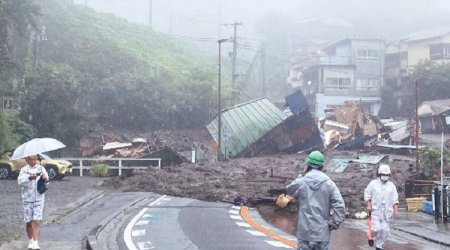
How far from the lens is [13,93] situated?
32719mm

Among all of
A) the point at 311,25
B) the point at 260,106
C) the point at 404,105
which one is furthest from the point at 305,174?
the point at 311,25

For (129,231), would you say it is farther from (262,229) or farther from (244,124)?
(244,124)

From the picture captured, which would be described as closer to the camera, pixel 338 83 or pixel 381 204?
pixel 381 204

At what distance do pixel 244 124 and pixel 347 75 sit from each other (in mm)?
23396

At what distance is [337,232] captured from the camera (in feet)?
38.8

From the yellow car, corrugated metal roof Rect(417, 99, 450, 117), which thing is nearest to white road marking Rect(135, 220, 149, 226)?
the yellow car

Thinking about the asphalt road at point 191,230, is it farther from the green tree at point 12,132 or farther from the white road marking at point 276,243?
the green tree at point 12,132

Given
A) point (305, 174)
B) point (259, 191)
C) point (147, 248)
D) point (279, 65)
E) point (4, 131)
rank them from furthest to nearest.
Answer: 1. point (279, 65)
2. point (4, 131)
3. point (259, 191)
4. point (147, 248)
5. point (305, 174)

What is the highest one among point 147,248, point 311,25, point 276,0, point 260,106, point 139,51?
point 276,0

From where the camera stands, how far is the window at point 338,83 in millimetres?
56531

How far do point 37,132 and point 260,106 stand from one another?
15500mm

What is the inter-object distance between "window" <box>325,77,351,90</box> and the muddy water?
4234cm

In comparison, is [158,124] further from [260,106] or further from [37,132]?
[37,132]

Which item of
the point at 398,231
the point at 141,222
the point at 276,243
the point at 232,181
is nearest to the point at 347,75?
the point at 232,181
